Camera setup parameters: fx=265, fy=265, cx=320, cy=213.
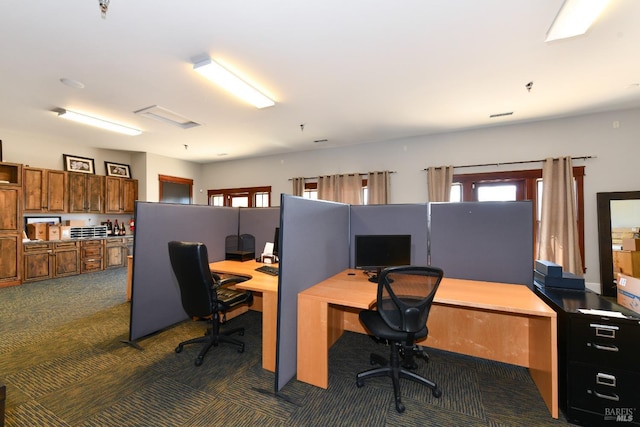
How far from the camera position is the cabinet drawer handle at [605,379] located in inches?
64.0

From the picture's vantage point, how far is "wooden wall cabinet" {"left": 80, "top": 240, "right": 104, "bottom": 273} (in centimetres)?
574

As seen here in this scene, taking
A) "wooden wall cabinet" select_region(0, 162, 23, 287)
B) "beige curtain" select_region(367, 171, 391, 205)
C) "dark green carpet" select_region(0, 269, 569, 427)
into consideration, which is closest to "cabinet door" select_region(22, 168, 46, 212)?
"wooden wall cabinet" select_region(0, 162, 23, 287)

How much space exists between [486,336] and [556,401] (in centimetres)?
70

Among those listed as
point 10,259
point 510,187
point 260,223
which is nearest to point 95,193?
point 10,259

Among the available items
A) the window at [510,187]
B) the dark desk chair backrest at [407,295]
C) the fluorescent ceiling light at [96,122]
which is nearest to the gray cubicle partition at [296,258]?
the dark desk chair backrest at [407,295]

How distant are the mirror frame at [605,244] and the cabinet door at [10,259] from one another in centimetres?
1005

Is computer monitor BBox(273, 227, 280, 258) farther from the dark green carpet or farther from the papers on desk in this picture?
the papers on desk

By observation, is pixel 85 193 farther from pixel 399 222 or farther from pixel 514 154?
pixel 514 154

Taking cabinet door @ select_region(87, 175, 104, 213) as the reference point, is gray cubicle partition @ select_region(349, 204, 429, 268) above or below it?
below

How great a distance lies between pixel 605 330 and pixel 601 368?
239mm

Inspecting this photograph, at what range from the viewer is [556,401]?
1743mm

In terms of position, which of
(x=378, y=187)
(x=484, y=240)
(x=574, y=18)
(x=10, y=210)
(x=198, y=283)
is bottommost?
(x=198, y=283)

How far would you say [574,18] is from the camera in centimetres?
208

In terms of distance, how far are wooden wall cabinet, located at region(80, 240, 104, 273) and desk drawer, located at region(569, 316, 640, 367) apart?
785 cm
